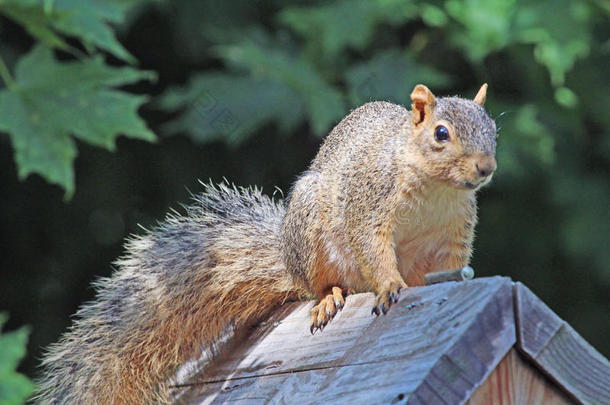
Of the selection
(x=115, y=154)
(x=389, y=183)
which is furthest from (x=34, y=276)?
(x=389, y=183)

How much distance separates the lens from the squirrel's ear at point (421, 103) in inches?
66.9

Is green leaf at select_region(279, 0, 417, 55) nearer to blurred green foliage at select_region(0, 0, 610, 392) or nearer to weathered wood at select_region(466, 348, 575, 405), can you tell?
blurred green foliage at select_region(0, 0, 610, 392)

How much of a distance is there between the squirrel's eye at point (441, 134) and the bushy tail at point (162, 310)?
0.36 m

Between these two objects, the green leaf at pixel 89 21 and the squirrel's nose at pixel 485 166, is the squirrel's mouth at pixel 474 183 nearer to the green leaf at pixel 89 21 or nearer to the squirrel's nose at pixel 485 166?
the squirrel's nose at pixel 485 166

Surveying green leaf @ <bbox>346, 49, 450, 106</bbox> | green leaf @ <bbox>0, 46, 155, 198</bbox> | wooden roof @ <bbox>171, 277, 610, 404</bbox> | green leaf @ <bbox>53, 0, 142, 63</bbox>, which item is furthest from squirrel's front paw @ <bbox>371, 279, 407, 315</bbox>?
green leaf @ <bbox>346, 49, 450, 106</bbox>

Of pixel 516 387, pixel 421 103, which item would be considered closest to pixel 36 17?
pixel 421 103

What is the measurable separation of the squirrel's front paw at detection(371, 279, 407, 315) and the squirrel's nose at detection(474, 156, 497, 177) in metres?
0.20

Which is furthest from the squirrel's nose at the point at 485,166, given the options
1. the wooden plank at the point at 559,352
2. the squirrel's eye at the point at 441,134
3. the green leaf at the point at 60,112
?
the green leaf at the point at 60,112

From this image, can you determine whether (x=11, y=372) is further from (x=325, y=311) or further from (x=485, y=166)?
(x=485, y=166)

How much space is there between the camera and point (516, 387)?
1260 millimetres

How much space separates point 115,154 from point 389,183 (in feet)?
4.69

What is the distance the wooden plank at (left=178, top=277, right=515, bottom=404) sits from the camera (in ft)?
3.82

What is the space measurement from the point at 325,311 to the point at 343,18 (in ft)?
3.69

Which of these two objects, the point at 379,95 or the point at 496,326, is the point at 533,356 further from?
the point at 379,95
